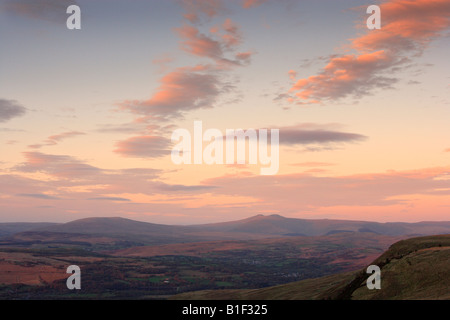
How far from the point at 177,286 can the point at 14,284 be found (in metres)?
67.8

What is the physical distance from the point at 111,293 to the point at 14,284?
42751 mm

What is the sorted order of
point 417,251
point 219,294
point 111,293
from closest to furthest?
1. point 417,251
2. point 219,294
3. point 111,293
